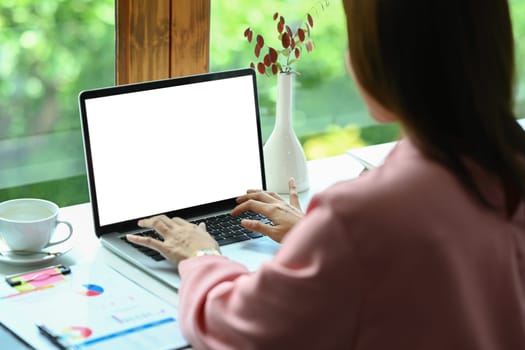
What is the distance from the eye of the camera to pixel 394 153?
43.8 inches

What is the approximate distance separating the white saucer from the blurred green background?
494 mm

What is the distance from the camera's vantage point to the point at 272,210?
169 cm

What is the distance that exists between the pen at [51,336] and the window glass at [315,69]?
0.92 m

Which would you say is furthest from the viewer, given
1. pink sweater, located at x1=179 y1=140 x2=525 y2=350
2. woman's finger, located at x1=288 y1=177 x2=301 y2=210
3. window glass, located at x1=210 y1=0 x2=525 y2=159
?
window glass, located at x1=210 y1=0 x2=525 y2=159

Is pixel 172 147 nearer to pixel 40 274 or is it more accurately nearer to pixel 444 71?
pixel 40 274

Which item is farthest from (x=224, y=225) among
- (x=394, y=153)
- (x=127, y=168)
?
(x=394, y=153)

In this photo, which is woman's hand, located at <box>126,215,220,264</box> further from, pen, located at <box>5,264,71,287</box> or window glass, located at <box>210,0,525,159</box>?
window glass, located at <box>210,0,525,159</box>

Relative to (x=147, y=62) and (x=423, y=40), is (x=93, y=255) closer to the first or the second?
(x=147, y=62)

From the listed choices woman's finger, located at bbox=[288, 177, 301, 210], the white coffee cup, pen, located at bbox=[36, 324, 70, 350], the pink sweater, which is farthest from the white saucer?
the pink sweater

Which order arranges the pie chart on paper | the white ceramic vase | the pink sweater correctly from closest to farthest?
1. the pink sweater
2. the pie chart on paper
3. the white ceramic vase

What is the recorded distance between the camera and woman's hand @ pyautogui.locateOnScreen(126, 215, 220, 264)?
1480mm

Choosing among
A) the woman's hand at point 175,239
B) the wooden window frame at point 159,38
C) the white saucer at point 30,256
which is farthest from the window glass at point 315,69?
the white saucer at point 30,256

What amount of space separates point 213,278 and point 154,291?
0.23m

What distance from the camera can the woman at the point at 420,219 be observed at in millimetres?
1036
